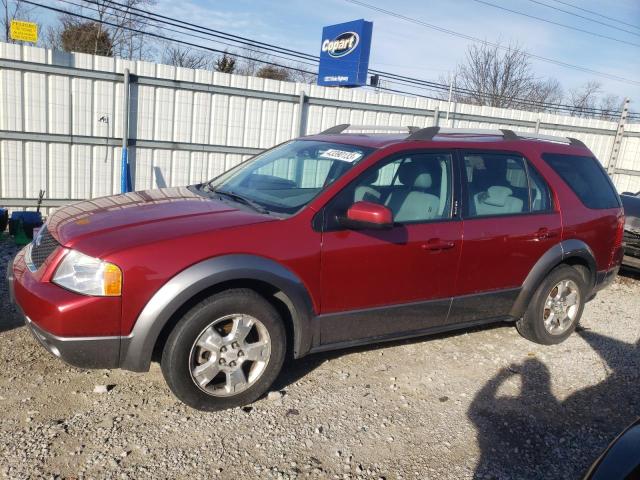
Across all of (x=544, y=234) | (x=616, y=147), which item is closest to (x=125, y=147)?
(x=544, y=234)

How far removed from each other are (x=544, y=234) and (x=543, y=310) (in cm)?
70

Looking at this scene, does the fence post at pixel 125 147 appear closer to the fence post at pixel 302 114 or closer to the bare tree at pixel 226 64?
the fence post at pixel 302 114

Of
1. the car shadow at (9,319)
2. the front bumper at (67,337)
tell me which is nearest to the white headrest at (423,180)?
→ the front bumper at (67,337)

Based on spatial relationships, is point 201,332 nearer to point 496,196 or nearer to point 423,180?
point 423,180

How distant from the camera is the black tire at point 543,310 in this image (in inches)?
183

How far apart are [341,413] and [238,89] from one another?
6975 mm

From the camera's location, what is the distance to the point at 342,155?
3943 mm

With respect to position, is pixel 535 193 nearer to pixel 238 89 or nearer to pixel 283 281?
pixel 283 281

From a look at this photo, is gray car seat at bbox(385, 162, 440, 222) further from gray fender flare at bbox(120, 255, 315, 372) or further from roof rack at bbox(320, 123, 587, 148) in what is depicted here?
gray fender flare at bbox(120, 255, 315, 372)

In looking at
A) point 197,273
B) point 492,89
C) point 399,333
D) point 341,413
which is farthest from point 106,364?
point 492,89

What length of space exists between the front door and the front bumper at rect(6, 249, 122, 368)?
4.33 feet

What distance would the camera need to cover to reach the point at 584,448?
3311 mm

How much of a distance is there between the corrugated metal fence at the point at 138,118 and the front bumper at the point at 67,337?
18.5 ft

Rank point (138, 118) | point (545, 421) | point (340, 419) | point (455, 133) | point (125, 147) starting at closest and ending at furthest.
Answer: point (340, 419) < point (545, 421) < point (455, 133) < point (125, 147) < point (138, 118)
